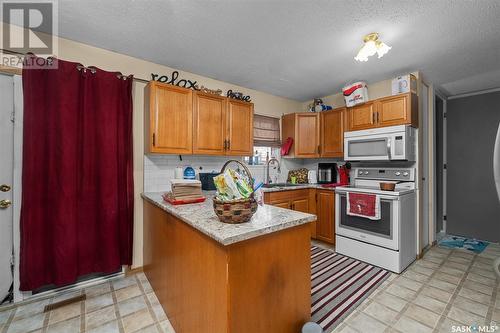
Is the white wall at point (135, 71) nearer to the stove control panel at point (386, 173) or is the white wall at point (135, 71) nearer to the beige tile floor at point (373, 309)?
the beige tile floor at point (373, 309)

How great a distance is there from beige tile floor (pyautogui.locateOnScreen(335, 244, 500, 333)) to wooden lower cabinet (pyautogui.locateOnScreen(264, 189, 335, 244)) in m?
1.00

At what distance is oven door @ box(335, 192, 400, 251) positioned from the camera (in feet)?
8.09

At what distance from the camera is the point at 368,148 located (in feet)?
9.71

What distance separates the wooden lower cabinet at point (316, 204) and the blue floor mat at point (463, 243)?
1.80m

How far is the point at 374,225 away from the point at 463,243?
6.67ft

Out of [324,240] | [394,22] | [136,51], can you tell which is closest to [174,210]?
[136,51]

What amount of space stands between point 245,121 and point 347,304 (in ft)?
7.71

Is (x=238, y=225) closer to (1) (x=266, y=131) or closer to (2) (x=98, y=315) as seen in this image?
(2) (x=98, y=315)

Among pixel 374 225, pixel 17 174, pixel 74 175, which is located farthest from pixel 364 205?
pixel 17 174

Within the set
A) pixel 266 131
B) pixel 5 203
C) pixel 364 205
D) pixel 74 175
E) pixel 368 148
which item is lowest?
pixel 364 205

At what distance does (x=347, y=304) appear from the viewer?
190 cm

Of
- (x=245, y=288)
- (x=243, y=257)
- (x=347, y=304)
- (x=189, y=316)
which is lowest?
(x=347, y=304)

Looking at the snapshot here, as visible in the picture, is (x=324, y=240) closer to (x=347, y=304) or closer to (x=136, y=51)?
(x=347, y=304)

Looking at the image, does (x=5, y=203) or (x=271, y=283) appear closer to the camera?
(x=271, y=283)
